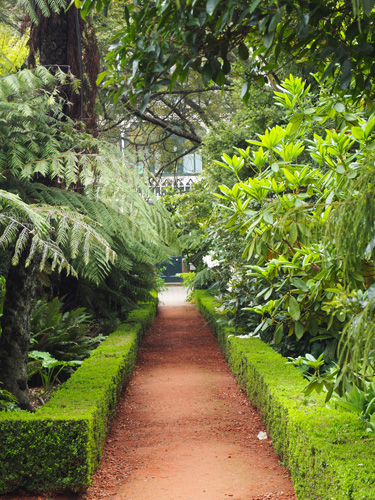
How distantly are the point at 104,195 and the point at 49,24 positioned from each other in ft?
12.5

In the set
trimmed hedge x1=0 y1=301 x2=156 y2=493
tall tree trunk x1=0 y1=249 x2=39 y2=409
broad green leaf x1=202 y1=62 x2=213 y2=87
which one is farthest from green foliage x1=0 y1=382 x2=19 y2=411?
broad green leaf x1=202 y1=62 x2=213 y2=87

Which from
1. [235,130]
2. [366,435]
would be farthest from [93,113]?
[366,435]

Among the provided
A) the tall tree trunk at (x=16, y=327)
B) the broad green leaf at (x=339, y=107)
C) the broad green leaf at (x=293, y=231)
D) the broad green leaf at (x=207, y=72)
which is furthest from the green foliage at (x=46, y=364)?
the broad green leaf at (x=207, y=72)

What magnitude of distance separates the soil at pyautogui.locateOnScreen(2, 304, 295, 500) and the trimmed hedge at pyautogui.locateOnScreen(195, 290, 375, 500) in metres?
0.23

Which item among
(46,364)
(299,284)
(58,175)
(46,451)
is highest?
(58,175)

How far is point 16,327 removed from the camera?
4.73m

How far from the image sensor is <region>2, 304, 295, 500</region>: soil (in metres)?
3.81

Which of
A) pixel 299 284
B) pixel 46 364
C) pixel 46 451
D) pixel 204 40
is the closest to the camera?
pixel 204 40

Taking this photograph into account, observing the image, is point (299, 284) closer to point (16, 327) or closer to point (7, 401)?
point (16, 327)

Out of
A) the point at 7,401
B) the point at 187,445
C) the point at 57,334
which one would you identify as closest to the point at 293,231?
the point at 187,445

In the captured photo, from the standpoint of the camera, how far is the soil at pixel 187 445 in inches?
150

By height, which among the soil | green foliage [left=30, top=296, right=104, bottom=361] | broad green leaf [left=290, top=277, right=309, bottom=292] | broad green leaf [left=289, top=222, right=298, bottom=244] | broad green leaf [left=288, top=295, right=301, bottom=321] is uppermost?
broad green leaf [left=289, top=222, right=298, bottom=244]

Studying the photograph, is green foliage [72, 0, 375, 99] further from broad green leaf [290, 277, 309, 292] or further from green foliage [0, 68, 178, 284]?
green foliage [0, 68, 178, 284]

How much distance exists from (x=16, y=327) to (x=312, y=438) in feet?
8.96
